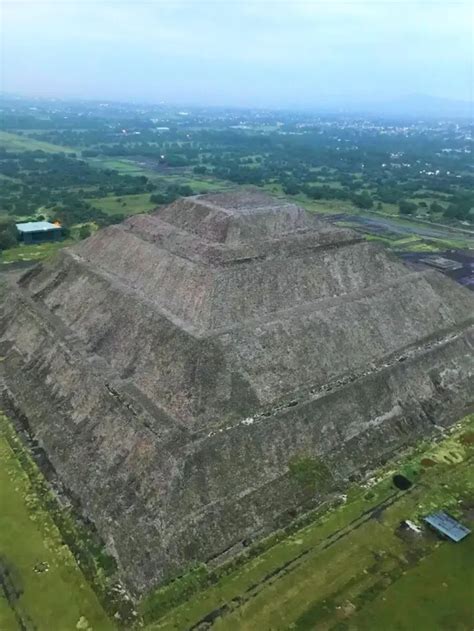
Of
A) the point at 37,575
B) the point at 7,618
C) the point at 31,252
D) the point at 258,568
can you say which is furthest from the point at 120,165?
the point at 7,618

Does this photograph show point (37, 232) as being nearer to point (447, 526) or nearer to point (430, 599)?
point (447, 526)

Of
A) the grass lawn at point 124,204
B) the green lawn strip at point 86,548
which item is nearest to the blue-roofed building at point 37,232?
the grass lawn at point 124,204

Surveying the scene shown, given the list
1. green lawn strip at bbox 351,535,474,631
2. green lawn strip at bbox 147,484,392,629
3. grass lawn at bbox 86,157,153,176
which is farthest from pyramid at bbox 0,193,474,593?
grass lawn at bbox 86,157,153,176

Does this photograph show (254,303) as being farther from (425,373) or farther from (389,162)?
(389,162)

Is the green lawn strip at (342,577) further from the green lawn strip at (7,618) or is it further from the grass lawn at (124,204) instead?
the grass lawn at (124,204)

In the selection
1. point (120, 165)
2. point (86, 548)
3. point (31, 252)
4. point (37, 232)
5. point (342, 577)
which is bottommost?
point (120, 165)

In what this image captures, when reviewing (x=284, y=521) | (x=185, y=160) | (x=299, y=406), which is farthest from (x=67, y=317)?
(x=185, y=160)

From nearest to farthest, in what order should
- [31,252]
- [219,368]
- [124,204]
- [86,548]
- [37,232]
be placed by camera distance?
[86,548], [219,368], [31,252], [37,232], [124,204]
